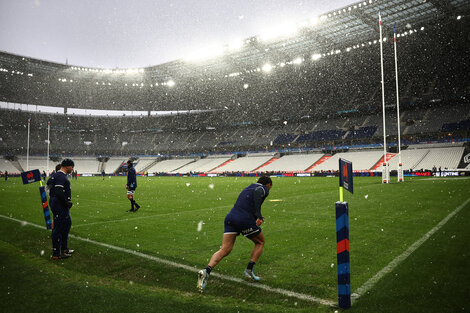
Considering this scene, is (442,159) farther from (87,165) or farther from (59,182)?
(87,165)

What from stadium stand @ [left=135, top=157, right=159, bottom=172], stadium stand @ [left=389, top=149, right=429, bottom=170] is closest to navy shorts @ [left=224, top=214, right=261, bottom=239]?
stadium stand @ [left=389, top=149, right=429, bottom=170]

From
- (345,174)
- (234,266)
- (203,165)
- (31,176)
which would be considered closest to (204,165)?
(203,165)

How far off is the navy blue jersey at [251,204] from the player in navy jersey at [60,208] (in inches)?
162

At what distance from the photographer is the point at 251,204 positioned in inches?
205

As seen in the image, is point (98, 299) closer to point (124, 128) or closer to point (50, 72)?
point (50, 72)

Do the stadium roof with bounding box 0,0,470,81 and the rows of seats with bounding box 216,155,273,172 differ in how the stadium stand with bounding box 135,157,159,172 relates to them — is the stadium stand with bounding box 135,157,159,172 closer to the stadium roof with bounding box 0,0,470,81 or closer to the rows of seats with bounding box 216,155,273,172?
the stadium roof with bounding box 0,0,470,81

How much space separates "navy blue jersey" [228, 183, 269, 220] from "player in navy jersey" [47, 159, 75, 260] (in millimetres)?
4111

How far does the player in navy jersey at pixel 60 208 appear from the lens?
689 centimetres

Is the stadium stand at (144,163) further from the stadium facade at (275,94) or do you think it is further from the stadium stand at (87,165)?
the stadium stand at (87,165)

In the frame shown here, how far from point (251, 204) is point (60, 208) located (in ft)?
15.0

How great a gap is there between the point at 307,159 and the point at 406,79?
23.4 m

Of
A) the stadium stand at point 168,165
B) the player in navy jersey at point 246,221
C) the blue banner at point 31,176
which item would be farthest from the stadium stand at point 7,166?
the player in navy jersey at point 246,221

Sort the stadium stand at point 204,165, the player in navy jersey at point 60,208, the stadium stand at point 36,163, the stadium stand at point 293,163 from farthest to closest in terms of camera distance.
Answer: the stadium stand at point 36,163
the stadium stand at point 204,165
the stadium stand at point 293,163
the player in navy jersey at point 60,208

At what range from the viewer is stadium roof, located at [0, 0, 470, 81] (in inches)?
1421
